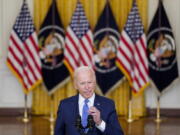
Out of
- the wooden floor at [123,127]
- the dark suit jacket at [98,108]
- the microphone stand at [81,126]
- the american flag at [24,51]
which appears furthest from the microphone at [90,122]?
the american flag at [24,51]

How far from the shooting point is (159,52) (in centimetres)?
880

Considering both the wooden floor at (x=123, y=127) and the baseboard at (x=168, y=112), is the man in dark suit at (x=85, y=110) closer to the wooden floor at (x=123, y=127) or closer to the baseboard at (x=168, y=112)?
the wooden floor at (x=123, y=127)

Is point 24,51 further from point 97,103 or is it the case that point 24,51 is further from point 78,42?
point 97,103

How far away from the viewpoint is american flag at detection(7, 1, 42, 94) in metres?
8.78

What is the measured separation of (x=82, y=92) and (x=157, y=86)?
6.06 metres

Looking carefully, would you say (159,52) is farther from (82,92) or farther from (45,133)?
(82,92)

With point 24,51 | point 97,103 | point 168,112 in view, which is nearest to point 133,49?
point 168,112

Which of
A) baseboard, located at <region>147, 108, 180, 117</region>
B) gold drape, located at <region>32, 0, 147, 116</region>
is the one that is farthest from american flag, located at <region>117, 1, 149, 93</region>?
baseboard, located at <region>147, 108, 180, 117</region>

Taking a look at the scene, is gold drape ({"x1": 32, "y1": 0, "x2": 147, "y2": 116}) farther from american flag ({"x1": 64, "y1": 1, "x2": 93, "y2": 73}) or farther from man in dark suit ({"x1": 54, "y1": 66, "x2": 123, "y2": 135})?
man in dark suit ({"x1": 54, "y1": 66, "x2": 123, "y2": 135})

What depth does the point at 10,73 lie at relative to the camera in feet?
30.2

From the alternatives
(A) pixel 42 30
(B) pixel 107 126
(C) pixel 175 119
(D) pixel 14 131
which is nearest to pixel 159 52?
(C) pixel 175 119

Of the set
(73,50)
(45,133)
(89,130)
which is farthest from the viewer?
(73,50)

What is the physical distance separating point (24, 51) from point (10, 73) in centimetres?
67

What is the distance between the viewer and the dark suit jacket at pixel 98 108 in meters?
3.05
